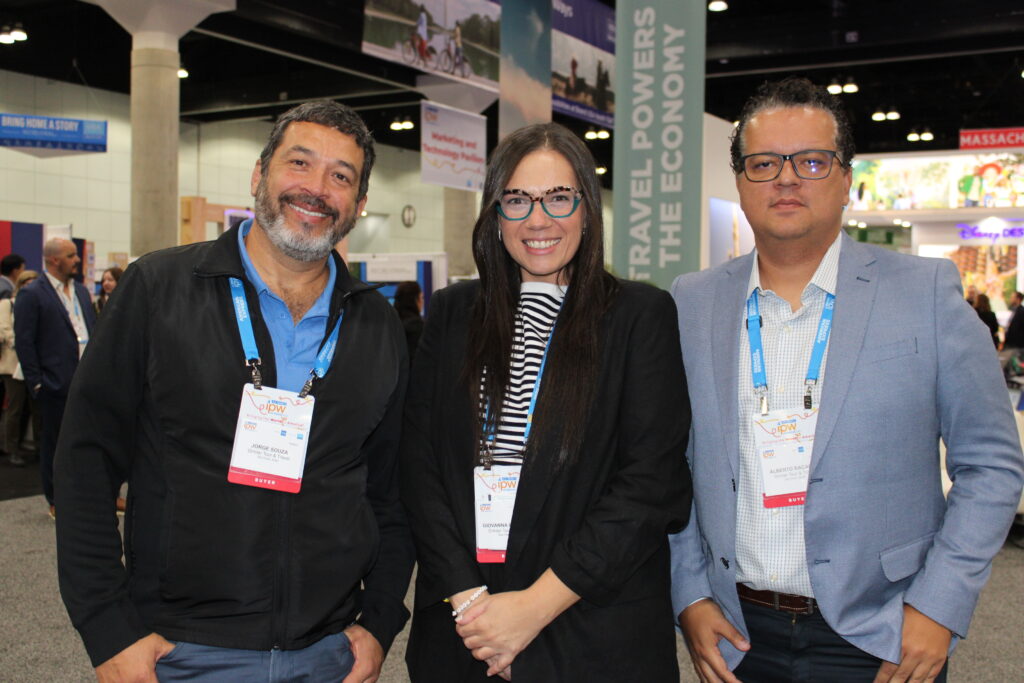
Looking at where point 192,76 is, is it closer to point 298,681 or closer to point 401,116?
point 401,116

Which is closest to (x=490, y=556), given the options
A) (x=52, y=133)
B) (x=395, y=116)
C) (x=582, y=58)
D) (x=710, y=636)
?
(x=710, y=636)

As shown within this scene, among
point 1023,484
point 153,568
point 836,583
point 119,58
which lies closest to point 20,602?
point 153,568

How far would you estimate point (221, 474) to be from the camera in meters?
1.59

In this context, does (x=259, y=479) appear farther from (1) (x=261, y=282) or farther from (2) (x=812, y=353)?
(2) (x=812, y=353)

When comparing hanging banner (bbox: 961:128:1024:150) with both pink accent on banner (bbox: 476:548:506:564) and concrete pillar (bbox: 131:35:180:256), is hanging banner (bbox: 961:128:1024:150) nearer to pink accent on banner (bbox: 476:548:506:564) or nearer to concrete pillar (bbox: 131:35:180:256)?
concrete pillar (bbox: 131:35:180:256)

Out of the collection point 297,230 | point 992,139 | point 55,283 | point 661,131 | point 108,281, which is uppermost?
point 992,139

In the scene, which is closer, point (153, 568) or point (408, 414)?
point (153, 568)

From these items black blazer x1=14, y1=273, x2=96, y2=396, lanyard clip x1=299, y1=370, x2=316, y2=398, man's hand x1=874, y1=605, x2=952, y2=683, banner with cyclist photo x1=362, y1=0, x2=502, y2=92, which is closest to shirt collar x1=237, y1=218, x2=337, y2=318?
lanyard clip x1=299, y1=370, x2=316, y2=398

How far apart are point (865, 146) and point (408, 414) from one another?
971 inches

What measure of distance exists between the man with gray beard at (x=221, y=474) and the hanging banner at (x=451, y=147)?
7.67m

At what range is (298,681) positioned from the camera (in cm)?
163

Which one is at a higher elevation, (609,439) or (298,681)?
(609,439)

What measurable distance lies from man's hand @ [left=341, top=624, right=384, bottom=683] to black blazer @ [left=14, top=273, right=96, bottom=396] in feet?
16.3

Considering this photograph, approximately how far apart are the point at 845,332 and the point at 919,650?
0.58 metres
